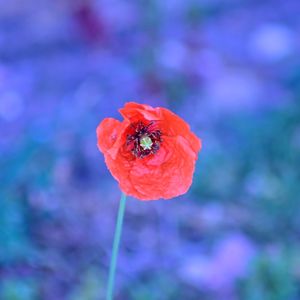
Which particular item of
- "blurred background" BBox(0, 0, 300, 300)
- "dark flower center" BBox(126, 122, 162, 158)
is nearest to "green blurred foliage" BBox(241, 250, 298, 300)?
"blurred background" BBox(0, 0, 300, 300)

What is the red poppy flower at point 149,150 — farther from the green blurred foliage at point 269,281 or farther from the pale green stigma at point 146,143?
the green blurred foliage at point 269,281

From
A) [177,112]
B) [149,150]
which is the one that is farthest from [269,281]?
[177,112]

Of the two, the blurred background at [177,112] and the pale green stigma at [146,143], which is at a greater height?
the blurred background at [177,112]

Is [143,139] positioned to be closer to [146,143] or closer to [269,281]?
[146,143]

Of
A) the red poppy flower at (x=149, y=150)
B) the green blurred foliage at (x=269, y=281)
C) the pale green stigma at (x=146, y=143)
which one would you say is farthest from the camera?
the green blurred foliage at (x=269, y=281)

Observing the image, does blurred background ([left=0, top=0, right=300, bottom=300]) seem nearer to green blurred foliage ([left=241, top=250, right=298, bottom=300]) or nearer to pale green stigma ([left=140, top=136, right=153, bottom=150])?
green blurred foliage ([left=241, top=250, right=298, bottom=300])

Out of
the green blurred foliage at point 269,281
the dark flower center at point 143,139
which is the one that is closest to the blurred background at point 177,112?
the green blurred foliage at point 269,281

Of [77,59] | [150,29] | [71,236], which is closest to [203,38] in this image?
[150,29]

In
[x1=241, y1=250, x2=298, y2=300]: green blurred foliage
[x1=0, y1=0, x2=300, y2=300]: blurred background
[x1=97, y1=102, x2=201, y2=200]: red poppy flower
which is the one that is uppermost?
[x1=0, y1=0, x2=300, y2=300]: blurred background
